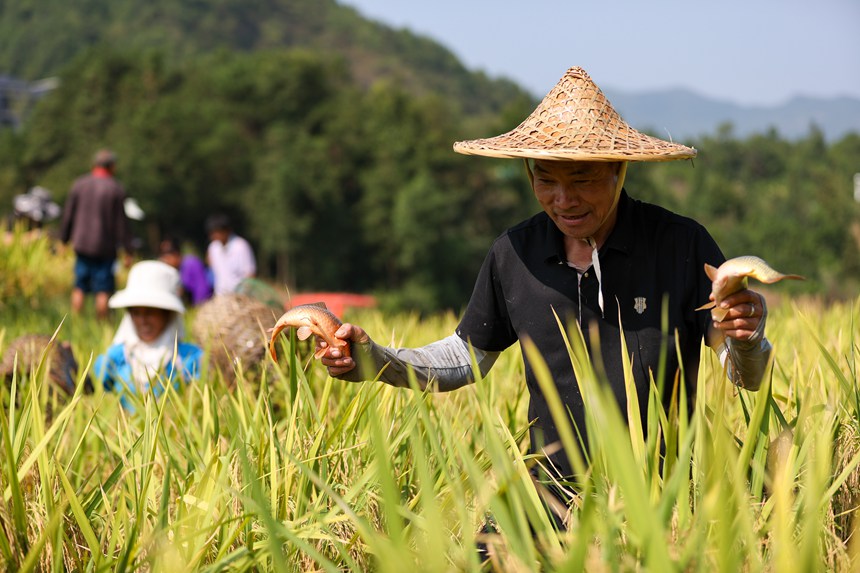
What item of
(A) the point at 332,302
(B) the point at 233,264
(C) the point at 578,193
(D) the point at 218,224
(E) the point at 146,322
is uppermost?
(C) the point at 578,193

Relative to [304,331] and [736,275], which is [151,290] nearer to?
[304,331]

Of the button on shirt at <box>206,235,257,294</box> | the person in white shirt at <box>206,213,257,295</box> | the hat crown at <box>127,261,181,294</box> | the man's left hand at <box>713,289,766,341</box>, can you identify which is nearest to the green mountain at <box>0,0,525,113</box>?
the person in white shirt at <box>206,213,257,295</box>

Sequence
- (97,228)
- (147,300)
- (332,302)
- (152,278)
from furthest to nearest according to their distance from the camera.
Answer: (332,302)
(97,228)
(152,278)
(147,300)

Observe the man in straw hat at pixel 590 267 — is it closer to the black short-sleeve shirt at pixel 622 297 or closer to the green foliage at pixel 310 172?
the black short-sleeve shirt at pixel 622 297

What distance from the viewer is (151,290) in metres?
4.39

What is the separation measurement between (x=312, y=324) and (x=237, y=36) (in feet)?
454

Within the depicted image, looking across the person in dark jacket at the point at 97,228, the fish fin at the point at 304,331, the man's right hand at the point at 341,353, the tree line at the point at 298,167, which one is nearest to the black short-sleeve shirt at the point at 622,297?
the man's right hand at the point at 341,353

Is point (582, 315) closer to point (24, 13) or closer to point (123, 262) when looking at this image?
point (123, 262)

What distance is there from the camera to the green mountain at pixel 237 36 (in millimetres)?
116438

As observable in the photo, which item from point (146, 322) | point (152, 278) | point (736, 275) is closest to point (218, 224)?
point (152, 278)

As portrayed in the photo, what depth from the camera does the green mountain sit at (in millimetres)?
116438

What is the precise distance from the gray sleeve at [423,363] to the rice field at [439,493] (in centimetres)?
10

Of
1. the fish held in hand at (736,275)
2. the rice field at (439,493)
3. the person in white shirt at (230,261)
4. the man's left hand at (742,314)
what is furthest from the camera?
the person in white shirt at (230,261)

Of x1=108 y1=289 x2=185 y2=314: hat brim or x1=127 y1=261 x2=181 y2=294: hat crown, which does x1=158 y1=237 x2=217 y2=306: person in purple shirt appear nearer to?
x1=127 y1=261 x2=181 y2=294: hat crown
